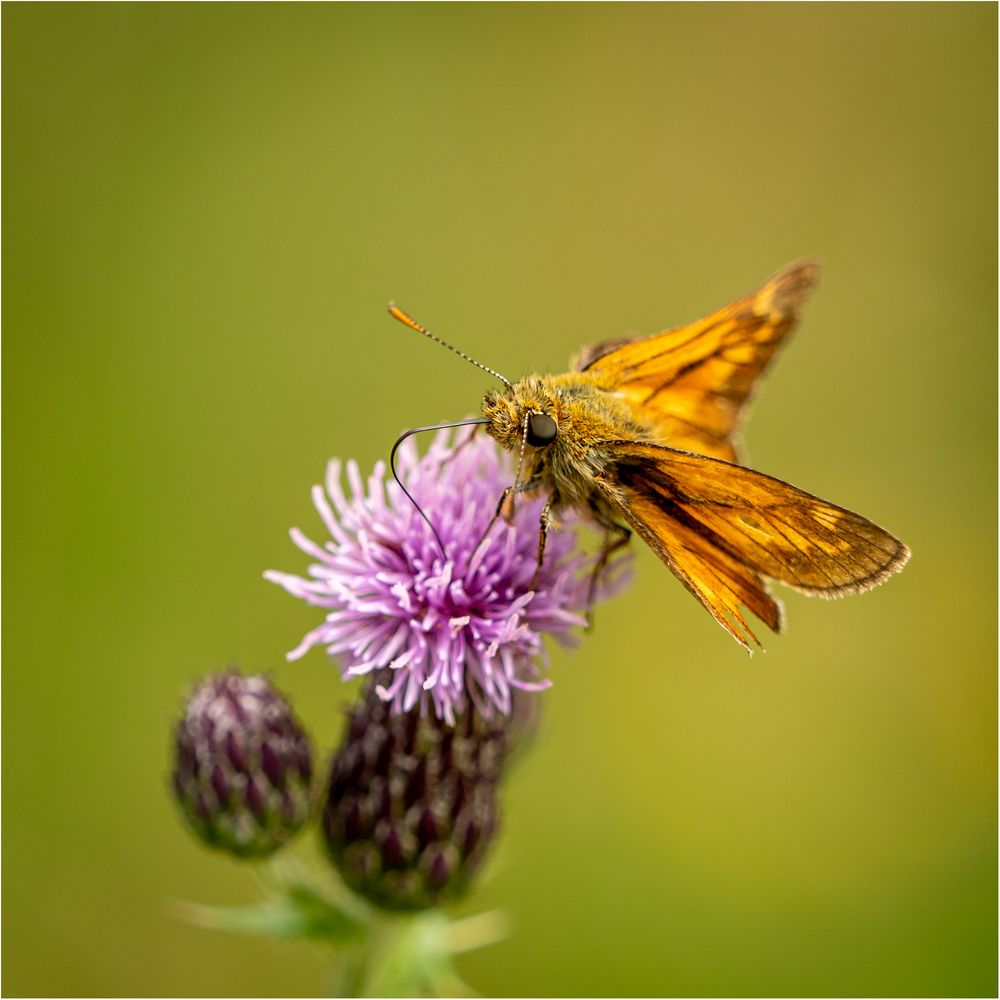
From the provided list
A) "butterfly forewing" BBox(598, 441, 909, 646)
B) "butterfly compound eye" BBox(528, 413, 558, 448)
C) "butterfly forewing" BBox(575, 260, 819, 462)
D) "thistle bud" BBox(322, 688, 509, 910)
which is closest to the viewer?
"butterfly forewing" BBox(598, 441, 909, 646)

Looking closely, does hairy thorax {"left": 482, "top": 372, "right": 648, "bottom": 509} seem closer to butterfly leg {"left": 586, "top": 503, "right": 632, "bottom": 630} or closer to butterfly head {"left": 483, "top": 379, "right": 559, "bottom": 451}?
butterfly head {"left": 483, "top": 379, "right": 559, "bottom": 451}

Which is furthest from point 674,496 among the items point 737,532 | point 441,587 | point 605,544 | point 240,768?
point 240,768

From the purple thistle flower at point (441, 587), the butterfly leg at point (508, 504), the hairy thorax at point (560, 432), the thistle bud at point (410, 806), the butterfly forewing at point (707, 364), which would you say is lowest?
the thistle bud at point (410, 806)

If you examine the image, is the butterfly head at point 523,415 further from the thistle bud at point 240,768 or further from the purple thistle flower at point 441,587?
the thistle bud at point 240,768

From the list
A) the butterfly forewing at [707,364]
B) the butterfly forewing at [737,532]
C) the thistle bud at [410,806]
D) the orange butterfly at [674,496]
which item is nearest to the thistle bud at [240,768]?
the thistle bud at [410,806]

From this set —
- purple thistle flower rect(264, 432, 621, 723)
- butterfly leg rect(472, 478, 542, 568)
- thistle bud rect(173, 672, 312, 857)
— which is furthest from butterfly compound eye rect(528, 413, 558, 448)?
thistle bud rect(173, 672, 312, 857)

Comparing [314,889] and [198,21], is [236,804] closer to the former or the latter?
[314,889]

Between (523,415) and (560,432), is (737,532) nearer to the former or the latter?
(560,432)
